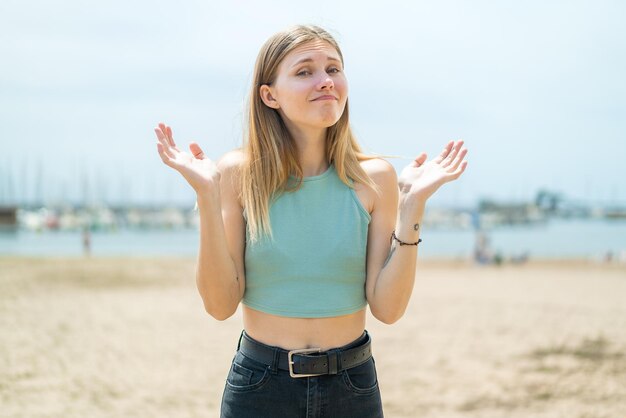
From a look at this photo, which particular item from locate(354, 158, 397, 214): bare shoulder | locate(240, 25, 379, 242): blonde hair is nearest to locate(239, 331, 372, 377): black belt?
locate(240, 25, 379, 242): blonde hair

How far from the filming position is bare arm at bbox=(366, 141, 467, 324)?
6.82 ft

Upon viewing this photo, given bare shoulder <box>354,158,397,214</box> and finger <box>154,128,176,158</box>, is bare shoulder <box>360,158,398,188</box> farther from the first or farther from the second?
finger <box>154,128,176,158</box>

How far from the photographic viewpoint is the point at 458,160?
88.2 inches

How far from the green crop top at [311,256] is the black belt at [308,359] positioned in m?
0.11

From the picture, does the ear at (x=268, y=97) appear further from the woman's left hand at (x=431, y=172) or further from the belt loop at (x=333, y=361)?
the belt loop at (x=333, y=361)

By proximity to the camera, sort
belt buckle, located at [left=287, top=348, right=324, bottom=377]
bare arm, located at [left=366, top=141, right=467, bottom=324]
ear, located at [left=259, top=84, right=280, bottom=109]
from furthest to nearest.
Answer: ear, located at [left=259, top=84, right=280, bottom=109] → bare arm, located at [left=366, top=141, right=467, bottom=324] → belt buckle, located at [left=287, top=348, right=324, bottom=377]

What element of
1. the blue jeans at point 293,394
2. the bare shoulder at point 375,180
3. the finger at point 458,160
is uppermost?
the finger at point 458,160

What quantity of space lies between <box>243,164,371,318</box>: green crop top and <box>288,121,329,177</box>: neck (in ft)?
0.36

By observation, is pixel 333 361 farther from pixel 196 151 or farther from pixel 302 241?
pixel 196 151

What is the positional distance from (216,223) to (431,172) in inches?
29.2

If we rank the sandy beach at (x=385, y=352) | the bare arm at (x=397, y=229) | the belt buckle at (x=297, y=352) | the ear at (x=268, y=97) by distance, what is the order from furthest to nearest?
Result: the sandy beach at (x=385, y=352)
the ear at (x=268, y=97)
the bare arm at (x=397, y=229)
the belt buckle at (x=297, y=352)

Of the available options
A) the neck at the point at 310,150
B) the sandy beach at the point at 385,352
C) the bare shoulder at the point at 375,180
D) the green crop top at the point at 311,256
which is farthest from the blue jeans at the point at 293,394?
the sandy beach at the point at 385,352

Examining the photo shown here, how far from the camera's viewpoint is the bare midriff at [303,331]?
2049 mm

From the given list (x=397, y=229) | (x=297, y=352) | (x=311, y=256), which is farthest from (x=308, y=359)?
(x=397, y=229)
